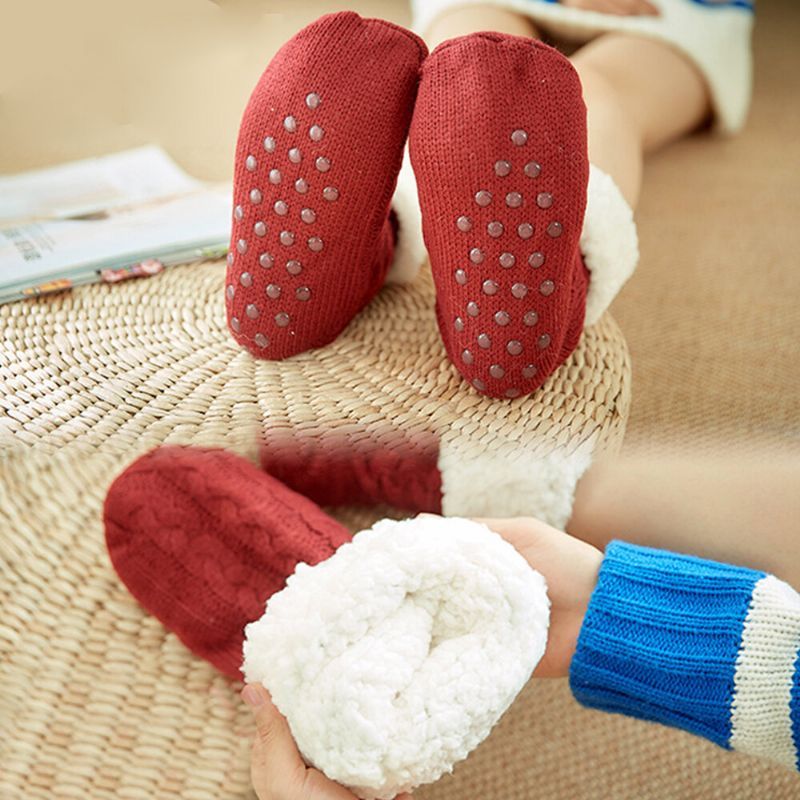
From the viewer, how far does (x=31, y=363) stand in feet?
1.54

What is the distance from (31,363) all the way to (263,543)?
0.56ft

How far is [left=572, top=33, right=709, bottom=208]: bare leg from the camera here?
0.48m

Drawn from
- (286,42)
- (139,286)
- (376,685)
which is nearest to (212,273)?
(139,286)

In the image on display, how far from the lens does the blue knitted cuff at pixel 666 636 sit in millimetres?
484

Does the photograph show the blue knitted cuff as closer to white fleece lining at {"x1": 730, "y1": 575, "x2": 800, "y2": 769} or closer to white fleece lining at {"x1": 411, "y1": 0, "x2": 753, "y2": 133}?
white fleece lining at {"x1": 730, "y1": 575, "x2": 800, "y2": 769}

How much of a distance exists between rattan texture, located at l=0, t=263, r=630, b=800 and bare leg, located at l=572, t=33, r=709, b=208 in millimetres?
89

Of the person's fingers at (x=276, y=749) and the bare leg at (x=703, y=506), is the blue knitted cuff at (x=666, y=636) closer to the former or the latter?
the bare leg at (x=703, y=506)

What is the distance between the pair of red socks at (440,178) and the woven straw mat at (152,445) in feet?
0.10

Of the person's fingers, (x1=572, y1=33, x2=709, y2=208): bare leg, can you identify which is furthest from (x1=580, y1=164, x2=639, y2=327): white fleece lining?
the person's fingers

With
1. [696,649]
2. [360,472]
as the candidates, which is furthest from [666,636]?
[360,472]

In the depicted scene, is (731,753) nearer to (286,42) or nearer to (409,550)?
(409,550)

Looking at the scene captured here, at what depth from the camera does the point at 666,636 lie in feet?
1.63

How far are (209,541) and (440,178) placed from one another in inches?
10.7

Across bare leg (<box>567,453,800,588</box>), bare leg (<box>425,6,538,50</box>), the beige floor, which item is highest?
bare leg (<box>425,6,538,50</box>)
